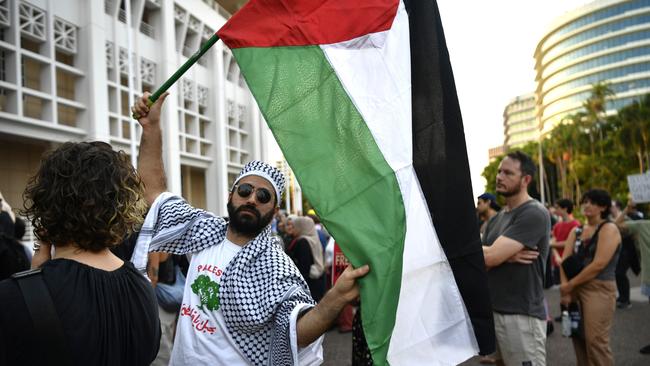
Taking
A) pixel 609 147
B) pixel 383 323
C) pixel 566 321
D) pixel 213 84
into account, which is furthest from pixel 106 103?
pixel 609 147

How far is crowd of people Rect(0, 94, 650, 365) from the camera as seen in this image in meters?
1.55

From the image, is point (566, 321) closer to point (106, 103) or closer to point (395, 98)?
point (395, 98)

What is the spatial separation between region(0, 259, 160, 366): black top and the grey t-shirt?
270cm

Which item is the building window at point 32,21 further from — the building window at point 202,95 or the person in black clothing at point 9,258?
the person in black clothing at point 9,258

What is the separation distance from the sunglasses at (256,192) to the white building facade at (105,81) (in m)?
14.3

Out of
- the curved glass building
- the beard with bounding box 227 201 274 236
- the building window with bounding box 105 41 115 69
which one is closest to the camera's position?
the beard with bounding box 227 201 274 236

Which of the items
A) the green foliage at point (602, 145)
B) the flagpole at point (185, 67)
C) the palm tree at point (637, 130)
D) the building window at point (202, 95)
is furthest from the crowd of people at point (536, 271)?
the palm tree at point (637, 130)

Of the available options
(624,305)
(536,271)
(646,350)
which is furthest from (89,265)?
(624,305)

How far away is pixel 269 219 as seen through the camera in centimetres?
268

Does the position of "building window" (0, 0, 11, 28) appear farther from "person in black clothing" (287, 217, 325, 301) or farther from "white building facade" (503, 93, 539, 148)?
"white building facade" (503, 93, 539, 148)

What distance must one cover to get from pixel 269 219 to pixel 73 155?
114 cm

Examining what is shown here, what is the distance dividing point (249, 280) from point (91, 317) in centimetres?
80

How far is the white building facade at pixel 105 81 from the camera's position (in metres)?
15.5

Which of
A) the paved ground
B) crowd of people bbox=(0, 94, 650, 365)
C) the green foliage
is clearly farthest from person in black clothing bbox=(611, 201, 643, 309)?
the green foliage
